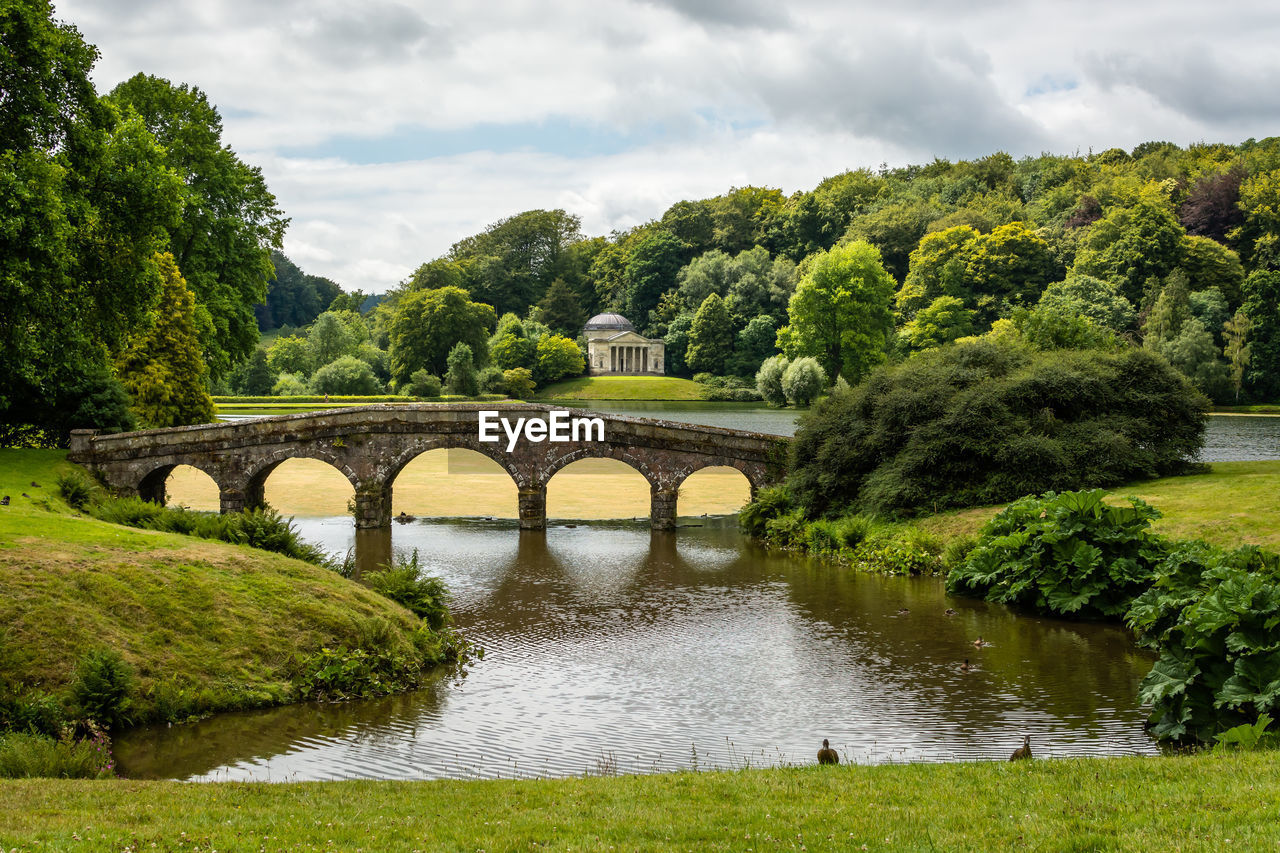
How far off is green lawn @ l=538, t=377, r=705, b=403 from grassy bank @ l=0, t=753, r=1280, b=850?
93.2 metres

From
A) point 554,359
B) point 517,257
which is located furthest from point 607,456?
point 517,257

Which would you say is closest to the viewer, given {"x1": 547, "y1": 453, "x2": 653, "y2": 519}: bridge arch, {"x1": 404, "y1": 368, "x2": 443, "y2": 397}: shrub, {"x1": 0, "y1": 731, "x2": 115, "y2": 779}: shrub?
{"x1": 0, "y1": 731, "x2": 115, "y2": 779}: shrub

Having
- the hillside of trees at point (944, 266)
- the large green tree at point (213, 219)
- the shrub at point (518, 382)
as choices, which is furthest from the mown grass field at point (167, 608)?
the shrub at point (518, 382)

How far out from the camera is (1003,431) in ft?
96.6

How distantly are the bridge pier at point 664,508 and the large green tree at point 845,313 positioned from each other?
52.7 m

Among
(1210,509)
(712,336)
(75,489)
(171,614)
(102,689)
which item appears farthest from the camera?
(712,336)

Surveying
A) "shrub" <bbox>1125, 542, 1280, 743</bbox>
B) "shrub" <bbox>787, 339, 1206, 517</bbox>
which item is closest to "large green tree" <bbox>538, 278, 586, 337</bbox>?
"shrub" <bbox>787, 339, 1206, 517</bbox>

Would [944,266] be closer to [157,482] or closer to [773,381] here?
[773,381]

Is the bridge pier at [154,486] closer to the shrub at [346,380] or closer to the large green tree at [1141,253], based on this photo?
the shrub at [346,380]

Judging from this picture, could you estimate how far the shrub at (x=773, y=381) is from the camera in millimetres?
87938

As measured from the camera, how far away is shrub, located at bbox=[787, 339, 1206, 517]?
2905 centimetres

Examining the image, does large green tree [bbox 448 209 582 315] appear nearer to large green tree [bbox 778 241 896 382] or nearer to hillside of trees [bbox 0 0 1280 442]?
hillside of trees [bbox 0 0 1280 442]

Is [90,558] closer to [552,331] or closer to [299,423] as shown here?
[299,423]

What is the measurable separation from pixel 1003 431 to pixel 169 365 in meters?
32.3
